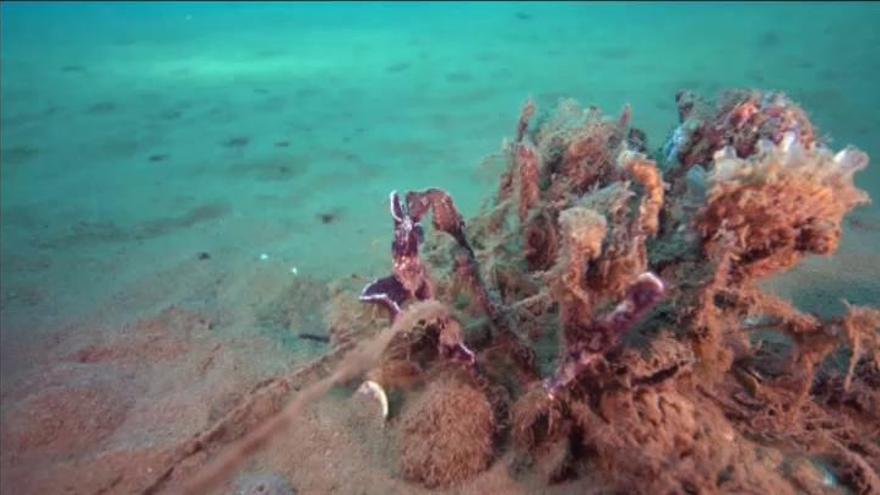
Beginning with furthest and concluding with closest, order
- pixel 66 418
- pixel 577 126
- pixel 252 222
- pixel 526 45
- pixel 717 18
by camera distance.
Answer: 1. pixel 717 18
2. pixel 526 45
3. pixel 252 222
4. pixel 66 418
5. pixel 577 126

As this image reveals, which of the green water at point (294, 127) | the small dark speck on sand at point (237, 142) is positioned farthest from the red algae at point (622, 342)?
the small dark speck on sand at point (237, 142)

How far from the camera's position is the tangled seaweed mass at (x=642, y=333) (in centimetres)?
184

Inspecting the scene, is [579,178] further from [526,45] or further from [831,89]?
[526,45]

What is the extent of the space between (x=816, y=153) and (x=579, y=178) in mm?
962

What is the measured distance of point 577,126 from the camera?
2.62 metres

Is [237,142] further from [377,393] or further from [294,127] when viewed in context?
[377,393]

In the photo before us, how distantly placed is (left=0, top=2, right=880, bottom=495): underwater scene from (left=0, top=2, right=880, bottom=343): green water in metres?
0.05

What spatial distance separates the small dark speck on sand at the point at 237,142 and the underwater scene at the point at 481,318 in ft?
3.78

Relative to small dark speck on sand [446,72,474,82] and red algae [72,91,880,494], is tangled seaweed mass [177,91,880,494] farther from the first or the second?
small dark speck on sand [446,72,474,82]

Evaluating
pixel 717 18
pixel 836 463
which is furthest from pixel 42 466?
pixel 717 18

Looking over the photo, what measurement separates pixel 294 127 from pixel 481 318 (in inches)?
251

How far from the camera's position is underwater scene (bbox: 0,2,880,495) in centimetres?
194

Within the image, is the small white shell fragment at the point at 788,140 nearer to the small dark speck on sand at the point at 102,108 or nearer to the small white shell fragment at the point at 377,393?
the small white shell fragment at the point at 377,393

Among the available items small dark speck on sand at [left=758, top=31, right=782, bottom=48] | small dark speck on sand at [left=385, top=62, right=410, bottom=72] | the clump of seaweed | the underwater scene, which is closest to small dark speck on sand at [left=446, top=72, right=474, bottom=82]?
small dark speck on sand at [left=385, top=62, right=410, bottom=72]
